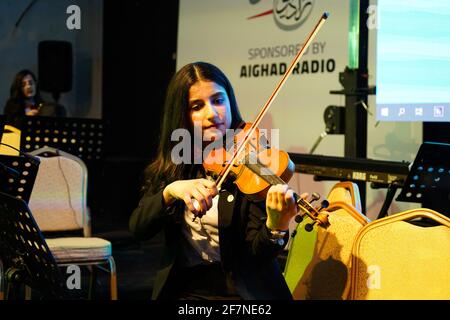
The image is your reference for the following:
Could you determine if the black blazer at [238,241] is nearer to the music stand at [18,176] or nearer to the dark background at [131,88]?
the music stand at [18,176]

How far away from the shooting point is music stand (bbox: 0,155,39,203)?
2.70m

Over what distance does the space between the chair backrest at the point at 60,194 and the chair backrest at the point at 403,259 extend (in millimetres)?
2132

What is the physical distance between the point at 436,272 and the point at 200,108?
864 mm

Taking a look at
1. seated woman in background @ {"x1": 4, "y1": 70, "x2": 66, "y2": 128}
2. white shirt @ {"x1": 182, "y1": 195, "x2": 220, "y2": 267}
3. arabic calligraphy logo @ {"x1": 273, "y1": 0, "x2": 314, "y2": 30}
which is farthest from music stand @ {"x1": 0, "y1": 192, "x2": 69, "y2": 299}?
seated woman in background @ {"x1": 4, "y1": 70, "x2": 66, "y2": 128}

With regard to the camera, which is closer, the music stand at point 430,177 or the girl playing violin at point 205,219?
the girl playing violin at point 205,219

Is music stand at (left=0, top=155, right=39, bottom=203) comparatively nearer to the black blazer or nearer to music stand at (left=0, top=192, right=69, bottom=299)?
music stand at (left=0, top=192, right=69, bottom=299)

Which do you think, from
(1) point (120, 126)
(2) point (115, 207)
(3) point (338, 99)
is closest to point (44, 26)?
(1) point (120, 126)

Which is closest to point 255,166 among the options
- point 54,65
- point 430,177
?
point 430,177

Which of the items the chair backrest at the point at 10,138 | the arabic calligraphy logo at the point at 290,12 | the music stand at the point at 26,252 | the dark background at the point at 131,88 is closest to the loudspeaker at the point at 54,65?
the dark background at the point at 131,88

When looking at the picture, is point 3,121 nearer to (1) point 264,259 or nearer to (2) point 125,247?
(1) point 264,259

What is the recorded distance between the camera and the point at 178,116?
2.29 metres

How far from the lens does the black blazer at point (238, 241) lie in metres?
2.08

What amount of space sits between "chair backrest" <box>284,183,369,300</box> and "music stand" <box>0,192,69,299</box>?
0.84 meters
